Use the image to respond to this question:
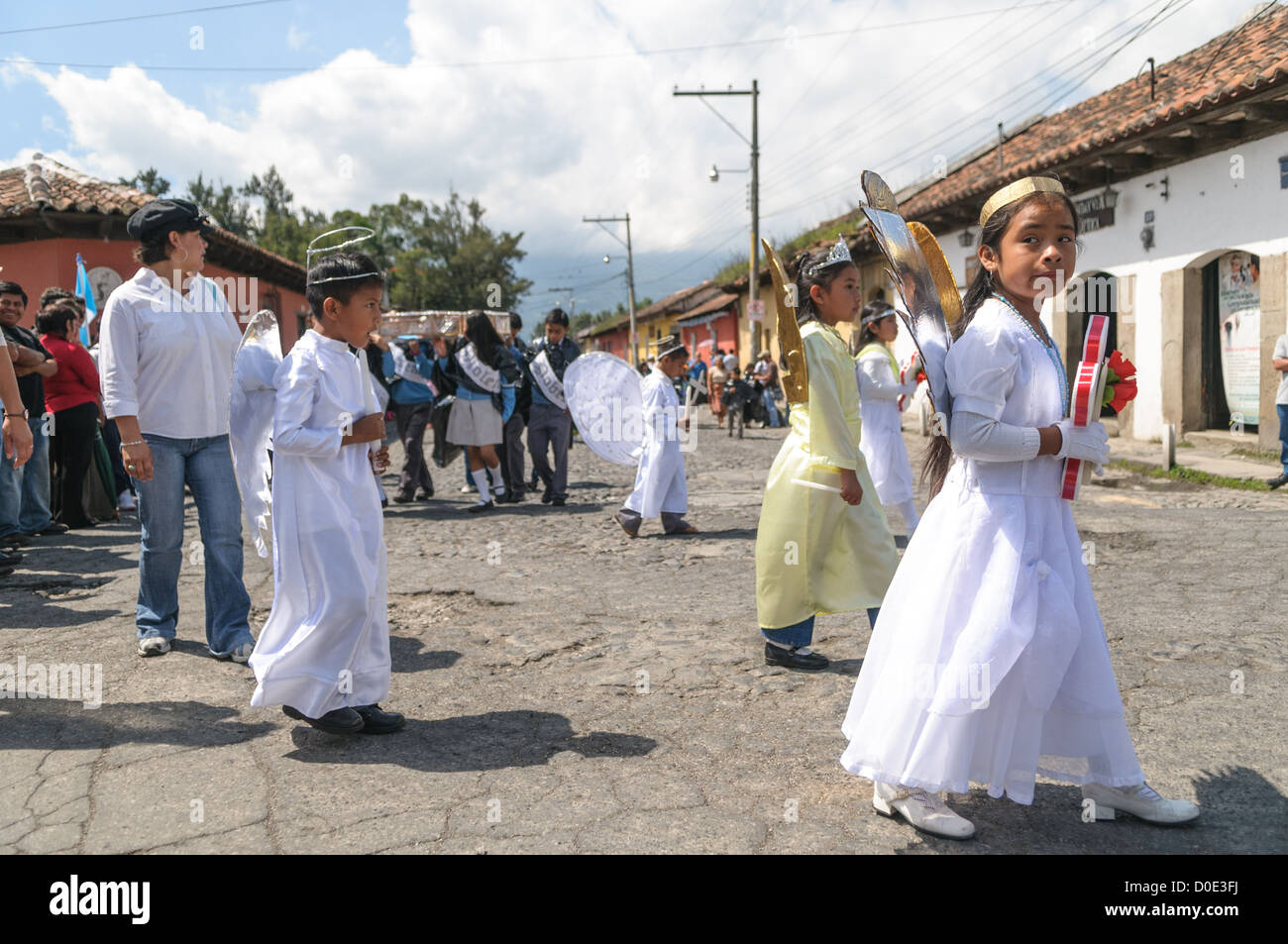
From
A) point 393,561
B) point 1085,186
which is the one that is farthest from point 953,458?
point 1085,186

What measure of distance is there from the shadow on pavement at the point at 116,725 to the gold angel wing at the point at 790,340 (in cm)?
228

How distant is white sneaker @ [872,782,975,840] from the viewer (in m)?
2.62

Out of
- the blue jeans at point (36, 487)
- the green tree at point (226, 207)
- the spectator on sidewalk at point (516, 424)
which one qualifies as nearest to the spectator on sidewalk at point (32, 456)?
the blue jeans at point (36, 487)

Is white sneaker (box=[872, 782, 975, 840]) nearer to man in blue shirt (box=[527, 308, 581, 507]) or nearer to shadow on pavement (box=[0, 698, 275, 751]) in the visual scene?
shadow on pavement (box=[0, 698, 275, 751])

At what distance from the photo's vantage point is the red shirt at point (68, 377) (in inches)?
328

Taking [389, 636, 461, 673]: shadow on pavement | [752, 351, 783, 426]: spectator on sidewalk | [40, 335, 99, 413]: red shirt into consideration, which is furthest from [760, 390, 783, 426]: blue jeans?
[389, 636, 461, 673]: shadow on pavement

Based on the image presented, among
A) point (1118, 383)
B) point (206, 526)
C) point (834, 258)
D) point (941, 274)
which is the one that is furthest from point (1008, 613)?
point (206, 526)

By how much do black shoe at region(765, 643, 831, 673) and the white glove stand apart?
6.04 feet

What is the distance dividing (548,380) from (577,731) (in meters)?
6.37

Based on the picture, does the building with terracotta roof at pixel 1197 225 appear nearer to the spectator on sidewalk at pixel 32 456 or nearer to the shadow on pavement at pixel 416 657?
the shadow on pavement at pixel 416 657

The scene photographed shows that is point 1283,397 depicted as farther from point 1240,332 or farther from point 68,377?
point 68,377

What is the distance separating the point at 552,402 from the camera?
9.75 metres

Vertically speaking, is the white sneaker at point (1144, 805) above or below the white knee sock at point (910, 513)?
below
